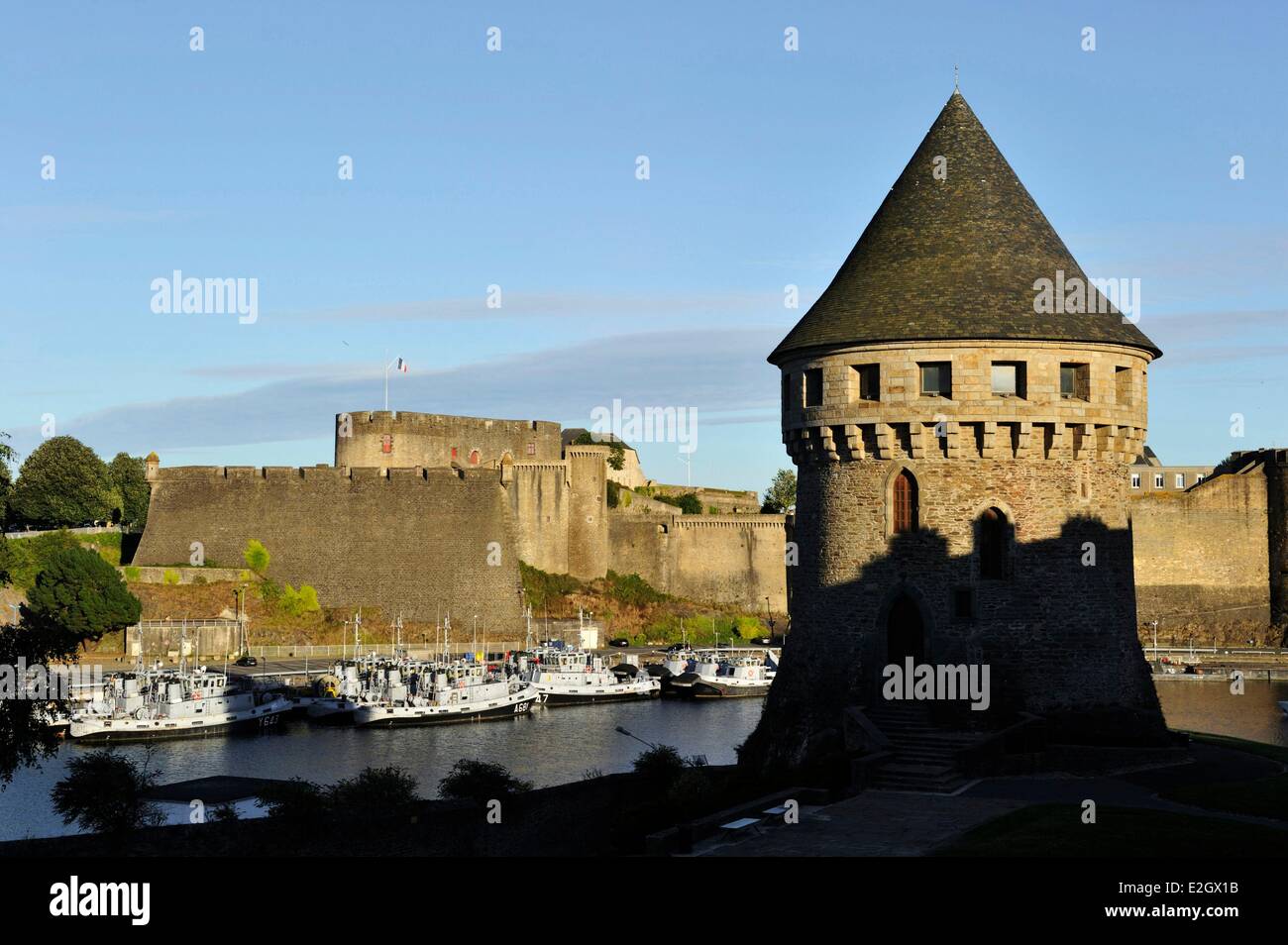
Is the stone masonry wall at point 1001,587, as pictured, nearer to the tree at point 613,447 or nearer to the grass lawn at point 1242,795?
the grass lawn at point 1242,795

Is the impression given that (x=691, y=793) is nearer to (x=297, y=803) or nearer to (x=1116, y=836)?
(x=297, y=803)

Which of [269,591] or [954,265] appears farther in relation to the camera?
[269,591]

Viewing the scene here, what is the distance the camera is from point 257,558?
77562 millimetres

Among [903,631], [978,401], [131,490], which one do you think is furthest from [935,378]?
[131,490]

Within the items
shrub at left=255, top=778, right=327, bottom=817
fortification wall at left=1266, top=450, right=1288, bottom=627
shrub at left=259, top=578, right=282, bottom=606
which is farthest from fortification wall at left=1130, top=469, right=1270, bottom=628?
shrub at left=255, top=778, right=327, bottom=817

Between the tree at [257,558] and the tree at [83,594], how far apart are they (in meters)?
9.91

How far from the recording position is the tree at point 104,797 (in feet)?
82.3

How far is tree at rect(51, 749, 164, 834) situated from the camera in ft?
82.3

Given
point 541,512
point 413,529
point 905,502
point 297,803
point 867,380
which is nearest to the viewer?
point 297,803

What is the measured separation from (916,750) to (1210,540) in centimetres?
6559

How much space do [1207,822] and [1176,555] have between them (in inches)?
2708
